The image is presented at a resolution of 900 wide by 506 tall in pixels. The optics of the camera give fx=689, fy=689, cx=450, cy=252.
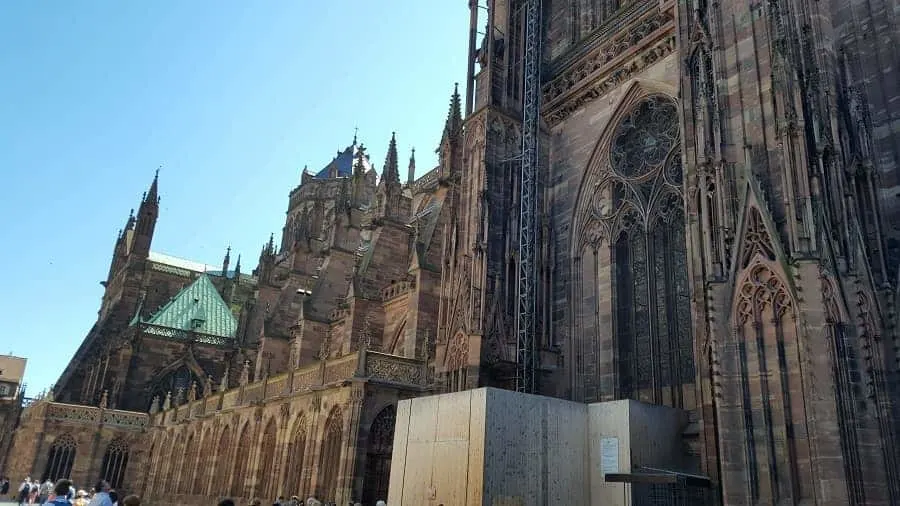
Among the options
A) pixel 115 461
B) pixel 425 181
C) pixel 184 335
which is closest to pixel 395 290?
pixel 425 181

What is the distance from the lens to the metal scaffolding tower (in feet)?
54.2

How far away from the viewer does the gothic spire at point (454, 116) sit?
25.1 meters

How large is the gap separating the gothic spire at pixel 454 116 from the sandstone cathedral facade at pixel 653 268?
0.26 feet

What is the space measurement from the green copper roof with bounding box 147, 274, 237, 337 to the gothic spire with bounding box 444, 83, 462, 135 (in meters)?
26.8

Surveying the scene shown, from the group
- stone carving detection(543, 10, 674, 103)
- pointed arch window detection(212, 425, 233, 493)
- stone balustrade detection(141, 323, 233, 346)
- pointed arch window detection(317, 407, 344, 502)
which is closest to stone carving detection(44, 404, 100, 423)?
stone balustrade detection(141, 323, 233, 346)

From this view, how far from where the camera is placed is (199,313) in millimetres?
46719

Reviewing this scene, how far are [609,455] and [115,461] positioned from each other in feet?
110

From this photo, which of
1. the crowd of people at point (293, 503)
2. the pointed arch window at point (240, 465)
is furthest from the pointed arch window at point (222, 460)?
the crowd of people at point (293, 503)

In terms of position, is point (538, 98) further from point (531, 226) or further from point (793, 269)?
point (793, 269)

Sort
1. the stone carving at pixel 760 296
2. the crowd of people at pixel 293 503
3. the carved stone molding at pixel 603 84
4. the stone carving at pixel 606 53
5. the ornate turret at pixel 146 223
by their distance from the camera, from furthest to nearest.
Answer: the ornate turret at pixel 146 223 → the stone carving at pixel 606 53 → the carved stone molding at pixel 603 84 → the stone carving at pixel 760 296 → the crowd of people at pixel 293 503

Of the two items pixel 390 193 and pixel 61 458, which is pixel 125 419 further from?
pixel 390 193

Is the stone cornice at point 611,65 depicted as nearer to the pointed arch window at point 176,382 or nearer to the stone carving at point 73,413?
the stone carving at point 73,413

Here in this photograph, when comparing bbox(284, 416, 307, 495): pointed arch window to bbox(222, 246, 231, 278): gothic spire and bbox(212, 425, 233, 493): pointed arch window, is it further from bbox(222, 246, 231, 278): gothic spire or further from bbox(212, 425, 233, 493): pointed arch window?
bbox(222, 246, 231, 278): gothic spire

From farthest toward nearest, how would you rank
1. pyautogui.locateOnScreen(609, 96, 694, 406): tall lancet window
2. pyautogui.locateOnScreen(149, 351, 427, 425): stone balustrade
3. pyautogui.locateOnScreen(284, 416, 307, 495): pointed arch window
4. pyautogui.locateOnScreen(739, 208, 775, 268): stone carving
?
pyautogui.locateOnScreen(284, 416, 307, 495): pointed arch window, pyautogui.locateOnScreen(149, 351, 427, 425): stone balustrade, pyautogui.locateOnScreen(609, 96, 694, 406): tall lancet window, pyautogui.locateOnScreen(739, 208, 775, 268): stone carving
